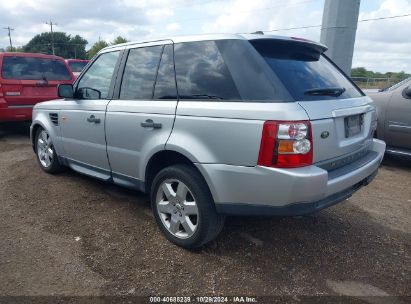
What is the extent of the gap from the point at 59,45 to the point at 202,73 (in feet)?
317

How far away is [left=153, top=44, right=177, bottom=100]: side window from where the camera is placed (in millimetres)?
3182

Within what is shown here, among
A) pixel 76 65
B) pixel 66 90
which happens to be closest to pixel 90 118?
pixel 66 90

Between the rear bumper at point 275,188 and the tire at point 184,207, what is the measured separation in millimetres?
133

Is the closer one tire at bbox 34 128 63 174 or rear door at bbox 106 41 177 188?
rear door at bbox 106 41 177 188

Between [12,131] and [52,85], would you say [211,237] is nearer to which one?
[52,85]

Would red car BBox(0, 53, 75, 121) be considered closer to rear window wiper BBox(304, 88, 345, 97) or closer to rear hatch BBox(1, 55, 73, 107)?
rear hatch BBox(1, 55, 73, 107)

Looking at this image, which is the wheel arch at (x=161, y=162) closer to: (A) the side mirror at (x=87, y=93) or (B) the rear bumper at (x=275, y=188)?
(B) the rear bumper at (x=275, y=188)

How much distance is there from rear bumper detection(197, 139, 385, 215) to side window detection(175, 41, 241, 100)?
1.93 feet

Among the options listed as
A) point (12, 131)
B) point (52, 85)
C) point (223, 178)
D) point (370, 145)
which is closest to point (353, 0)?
point (370, 145)

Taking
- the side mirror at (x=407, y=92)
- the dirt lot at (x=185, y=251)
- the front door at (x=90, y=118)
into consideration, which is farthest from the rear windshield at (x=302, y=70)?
the side mirror at (x=407, y=92)

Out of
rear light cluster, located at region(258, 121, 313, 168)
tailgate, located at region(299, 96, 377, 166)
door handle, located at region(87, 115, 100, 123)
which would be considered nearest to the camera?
rear light cluster, located at region(258, 121, 313, 168)

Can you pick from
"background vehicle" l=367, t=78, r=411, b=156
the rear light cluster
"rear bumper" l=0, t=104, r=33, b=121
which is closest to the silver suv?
the rear light cluster

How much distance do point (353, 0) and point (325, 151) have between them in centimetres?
774

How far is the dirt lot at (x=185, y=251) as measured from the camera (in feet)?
8.87
